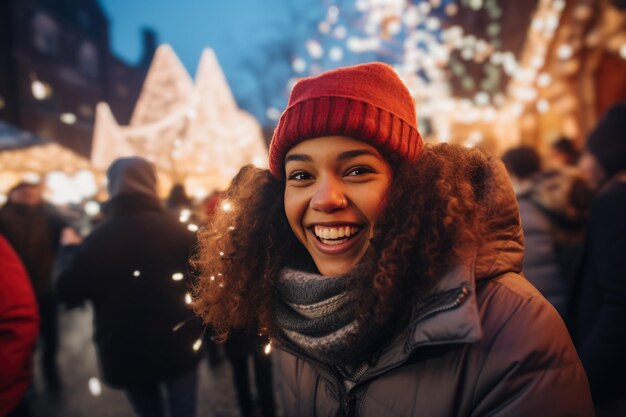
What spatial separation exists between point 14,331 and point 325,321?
208 cm

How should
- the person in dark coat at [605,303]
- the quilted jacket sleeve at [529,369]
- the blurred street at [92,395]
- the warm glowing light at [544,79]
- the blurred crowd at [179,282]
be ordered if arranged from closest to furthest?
the quilted jacket sleeve at [529,369] < the person in dark coat at [605,303] < the blurred crowd at [179,282] < the blurred street at [92,395] < the warm glowing light at [544,79]

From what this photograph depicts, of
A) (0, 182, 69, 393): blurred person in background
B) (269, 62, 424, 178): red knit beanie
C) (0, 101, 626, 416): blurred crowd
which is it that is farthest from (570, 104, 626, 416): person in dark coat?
(0, 182, 69, 393): blurred person in background

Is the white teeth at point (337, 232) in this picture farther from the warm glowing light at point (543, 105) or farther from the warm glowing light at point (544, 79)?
the warm glowing light at point (543, 105)

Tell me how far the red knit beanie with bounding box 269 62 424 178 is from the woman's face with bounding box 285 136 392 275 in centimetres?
5

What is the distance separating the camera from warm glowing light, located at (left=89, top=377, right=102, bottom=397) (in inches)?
182

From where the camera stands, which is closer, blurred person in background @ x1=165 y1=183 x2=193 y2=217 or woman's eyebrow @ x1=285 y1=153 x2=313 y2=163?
woman's eyebrow @ x1=285 y1=153 x2=313 y2=163

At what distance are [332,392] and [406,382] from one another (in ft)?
1.17

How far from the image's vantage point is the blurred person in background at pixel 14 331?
2.36 m

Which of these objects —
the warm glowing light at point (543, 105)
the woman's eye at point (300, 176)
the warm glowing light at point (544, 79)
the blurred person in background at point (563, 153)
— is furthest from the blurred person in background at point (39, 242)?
the warm glowing light at point (543, 105)

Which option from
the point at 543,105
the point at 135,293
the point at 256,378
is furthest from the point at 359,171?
the point at 543,105

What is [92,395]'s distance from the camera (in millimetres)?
4582

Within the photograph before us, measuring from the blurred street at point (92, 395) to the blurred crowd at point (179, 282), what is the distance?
1.91 ft

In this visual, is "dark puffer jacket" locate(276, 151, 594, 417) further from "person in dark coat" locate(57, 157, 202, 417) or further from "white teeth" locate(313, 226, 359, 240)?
"person in dark coat" locate(57, 157, 202, 417)

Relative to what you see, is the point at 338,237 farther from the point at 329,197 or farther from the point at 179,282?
the point at 179,282
